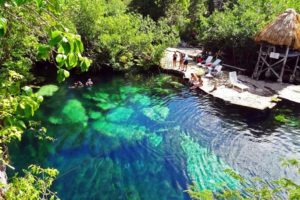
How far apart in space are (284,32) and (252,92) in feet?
16.0

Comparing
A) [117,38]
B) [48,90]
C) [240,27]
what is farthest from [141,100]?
[240,27]

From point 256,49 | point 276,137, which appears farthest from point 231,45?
point 276,137

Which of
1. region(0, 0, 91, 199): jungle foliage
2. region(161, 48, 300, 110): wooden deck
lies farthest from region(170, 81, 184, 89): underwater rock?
region(0, 0, 91, 199): jungle foliage

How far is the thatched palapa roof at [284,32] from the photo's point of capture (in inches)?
798

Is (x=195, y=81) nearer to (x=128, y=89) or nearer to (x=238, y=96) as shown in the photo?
(x=238, y=96)

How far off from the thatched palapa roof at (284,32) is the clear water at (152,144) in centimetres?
497

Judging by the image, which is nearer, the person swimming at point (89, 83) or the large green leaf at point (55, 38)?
the large green leaf at point (55, 38)

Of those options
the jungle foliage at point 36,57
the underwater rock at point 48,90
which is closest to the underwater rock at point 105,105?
the underwater rock at point 48,90

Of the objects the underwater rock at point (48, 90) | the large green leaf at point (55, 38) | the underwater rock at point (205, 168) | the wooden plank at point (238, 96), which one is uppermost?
the large green leaf at point (55, 38)

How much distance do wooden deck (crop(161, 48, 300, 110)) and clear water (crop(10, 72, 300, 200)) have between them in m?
0.69

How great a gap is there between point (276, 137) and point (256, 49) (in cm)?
1059

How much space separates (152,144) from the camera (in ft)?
46.0

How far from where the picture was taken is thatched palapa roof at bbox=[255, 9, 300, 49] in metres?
20.3

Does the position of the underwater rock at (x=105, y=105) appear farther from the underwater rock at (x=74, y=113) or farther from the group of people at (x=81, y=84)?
the group of people at (x=81, y=84)
